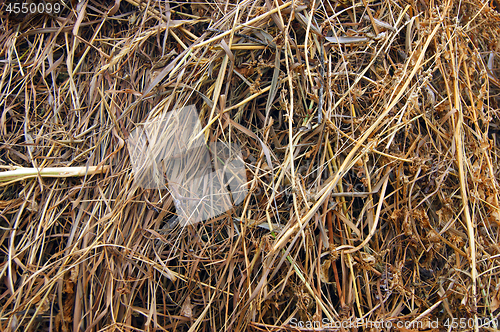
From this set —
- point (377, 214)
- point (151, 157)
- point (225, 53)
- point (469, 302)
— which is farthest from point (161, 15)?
point (469, 302)

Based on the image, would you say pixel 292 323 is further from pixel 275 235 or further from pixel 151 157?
pixel 151 157

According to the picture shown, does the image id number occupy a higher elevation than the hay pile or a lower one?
higher

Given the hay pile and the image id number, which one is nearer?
the hay pile

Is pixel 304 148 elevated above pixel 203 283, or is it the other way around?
pixel 304 148

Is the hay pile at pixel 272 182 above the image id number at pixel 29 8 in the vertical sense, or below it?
below

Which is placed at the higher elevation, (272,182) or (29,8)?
(29,8)

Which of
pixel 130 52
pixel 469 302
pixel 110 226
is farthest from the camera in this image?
pixel 130 52

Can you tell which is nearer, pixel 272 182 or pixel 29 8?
pixel 272 182

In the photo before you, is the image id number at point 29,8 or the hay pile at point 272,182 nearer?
the hay pile at point 272,182
